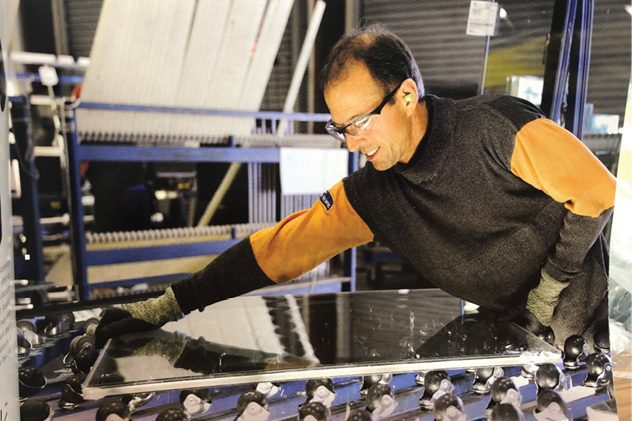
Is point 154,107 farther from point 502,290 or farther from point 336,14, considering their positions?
point 502,290

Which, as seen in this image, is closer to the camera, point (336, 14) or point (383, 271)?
point (336, 14)

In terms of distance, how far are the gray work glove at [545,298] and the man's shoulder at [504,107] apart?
1.08 ft

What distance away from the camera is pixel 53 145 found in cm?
98

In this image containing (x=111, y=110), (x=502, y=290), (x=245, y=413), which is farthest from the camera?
(x=502, y=290)

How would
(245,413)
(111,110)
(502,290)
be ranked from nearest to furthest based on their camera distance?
(245,413)
(111,110)
(502,290)

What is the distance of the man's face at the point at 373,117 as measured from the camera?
3.17 ft

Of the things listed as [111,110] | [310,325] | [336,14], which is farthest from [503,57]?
[111,110]

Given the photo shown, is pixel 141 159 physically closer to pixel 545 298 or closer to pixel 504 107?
pixel 504 107

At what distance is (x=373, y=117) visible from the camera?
3.22 feet

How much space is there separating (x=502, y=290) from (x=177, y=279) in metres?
0.72

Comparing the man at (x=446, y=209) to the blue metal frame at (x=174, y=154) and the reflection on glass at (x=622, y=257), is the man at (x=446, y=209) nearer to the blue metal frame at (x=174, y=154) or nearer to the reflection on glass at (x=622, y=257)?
the reflection on glass at (x=622, y=257)

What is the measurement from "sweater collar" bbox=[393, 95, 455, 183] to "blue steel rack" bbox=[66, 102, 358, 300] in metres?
0.14

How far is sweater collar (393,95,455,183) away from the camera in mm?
1036

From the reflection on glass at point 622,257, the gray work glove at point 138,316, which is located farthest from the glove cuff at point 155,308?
the reflection on glass at point 622,257
